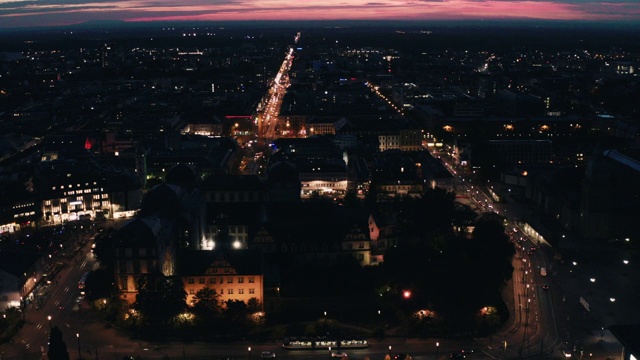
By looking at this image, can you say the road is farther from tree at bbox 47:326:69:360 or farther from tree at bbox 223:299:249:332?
tree at bbox 47:326:69:360

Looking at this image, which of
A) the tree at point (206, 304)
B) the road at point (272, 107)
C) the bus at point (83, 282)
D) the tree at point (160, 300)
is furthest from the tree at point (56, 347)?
the road at point (272, 107)

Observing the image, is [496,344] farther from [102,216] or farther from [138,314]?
[102,216]

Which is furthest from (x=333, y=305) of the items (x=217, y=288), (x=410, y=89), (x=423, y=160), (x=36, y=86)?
(x=36, y=86)

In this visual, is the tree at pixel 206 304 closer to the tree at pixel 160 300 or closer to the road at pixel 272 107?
the tree at pixel 160 300

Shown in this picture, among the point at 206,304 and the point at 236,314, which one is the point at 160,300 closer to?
the point at 206,304

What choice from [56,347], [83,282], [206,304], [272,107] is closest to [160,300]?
[206,304]

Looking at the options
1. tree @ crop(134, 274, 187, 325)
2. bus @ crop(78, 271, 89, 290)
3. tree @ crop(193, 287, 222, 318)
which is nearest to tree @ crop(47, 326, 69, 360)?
tree @ crop(134, 274, 187, 325)

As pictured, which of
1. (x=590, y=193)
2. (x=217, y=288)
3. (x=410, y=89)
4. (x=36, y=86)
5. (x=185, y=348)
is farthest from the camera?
(x=36, y=86)

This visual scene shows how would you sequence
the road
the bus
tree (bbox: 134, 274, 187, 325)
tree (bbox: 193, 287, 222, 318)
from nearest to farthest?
tree (bbox: 134, 274, 187, 325), tree (bbox: 193, 287, 222, 318), the bus, the road
